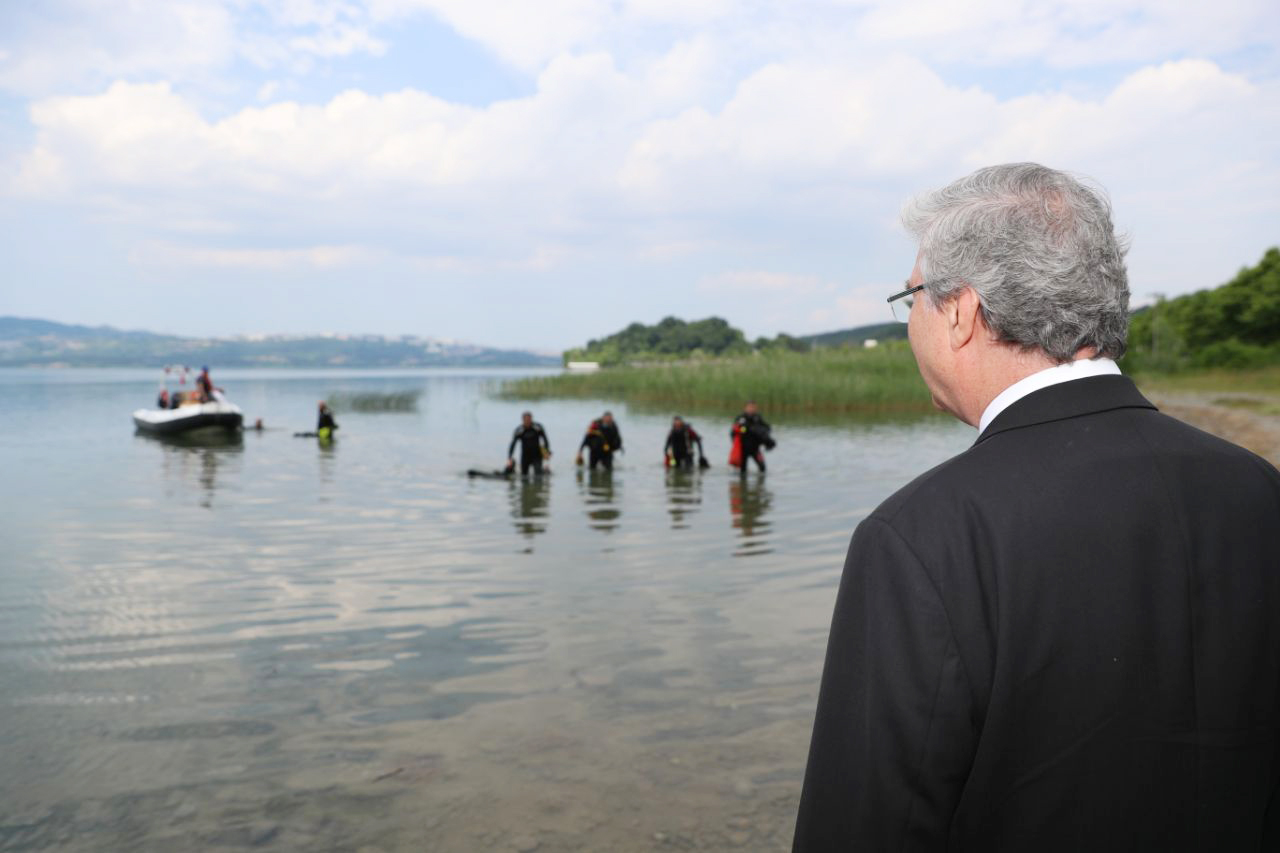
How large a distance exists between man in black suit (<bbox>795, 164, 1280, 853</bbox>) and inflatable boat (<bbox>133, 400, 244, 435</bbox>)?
32411 mm

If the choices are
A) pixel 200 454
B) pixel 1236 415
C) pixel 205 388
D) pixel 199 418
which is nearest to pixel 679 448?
pixel 200 454

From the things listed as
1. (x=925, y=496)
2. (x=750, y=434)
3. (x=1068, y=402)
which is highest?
(x=1068, y=402)

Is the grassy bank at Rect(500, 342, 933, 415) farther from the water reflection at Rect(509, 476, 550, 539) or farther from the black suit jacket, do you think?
the black suit jacket

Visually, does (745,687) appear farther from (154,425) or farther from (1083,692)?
(154,425)

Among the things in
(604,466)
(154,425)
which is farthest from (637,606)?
(154,425)

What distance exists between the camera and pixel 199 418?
3153 cm

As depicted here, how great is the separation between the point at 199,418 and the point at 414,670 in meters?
27.0

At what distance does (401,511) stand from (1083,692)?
15.7m

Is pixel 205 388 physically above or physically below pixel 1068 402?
below

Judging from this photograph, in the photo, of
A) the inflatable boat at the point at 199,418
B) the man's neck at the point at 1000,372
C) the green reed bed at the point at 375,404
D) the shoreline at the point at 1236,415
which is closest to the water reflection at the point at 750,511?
Result: the shoreline at the point at 1236,415

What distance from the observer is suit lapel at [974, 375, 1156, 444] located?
61.8 inches

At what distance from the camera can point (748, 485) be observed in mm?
19312

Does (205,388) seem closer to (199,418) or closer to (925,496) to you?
(199,418)

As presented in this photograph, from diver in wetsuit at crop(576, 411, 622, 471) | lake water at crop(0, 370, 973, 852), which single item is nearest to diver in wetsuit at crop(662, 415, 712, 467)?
diver in wetsuit at crop(576, 411, 622, 471)
